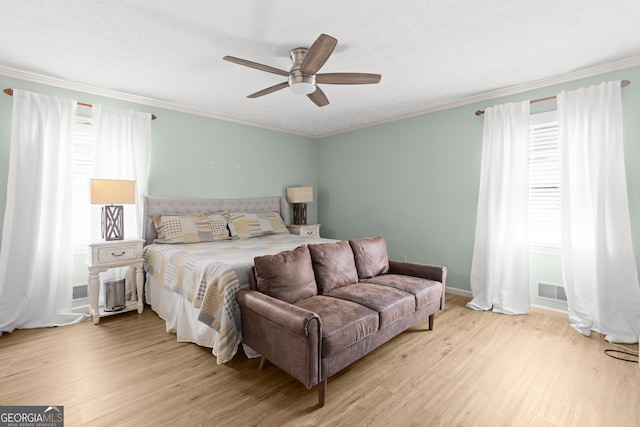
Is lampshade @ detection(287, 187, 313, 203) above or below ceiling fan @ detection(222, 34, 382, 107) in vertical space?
below

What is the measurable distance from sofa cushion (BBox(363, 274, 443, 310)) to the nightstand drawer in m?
2.62

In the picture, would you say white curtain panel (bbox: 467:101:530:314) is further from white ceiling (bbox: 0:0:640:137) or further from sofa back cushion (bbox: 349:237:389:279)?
sofa back cushion (bbox: 349:237:389:279)

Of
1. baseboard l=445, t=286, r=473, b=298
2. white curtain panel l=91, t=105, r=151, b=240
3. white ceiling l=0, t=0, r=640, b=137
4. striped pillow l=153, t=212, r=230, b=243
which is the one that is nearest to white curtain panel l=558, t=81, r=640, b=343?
white ceiling l=0, t=0, r=640, b=137

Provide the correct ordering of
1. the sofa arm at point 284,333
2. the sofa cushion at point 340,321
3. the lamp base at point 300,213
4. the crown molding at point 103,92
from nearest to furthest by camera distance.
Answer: the sofa arm at point 284,333 → the sofa cushion at point 340,321 → the crown molding at point 103,92 → the lamp base at point 300,213

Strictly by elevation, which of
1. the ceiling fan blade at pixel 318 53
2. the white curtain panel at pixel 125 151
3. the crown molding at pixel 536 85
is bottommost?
the white curtain panel at pixel 125 151

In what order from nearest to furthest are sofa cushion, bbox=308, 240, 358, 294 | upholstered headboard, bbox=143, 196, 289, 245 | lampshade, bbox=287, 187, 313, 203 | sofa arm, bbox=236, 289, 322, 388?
1. sofa arm, bbox=236, 289, 322, 388
2. sofa cushion, bbox=308, 240, 358, 294
3. upholstered headboard, bbox=143, 196, 289, 245
4. lampshade, bbox=287, 187, 313, 203

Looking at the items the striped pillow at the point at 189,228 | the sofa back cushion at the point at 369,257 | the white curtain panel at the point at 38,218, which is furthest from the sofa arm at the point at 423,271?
the white curtain panel at the point at 38,218

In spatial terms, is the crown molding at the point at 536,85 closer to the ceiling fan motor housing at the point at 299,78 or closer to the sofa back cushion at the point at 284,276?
the ceiling fan motor housing at the point at 299,78

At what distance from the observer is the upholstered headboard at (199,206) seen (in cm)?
379

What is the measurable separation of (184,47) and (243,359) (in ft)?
8.67

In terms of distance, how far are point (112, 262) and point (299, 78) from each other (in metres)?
2.75

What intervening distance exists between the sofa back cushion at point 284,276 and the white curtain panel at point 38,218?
2383 mm

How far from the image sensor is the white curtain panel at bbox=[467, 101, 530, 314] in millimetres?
3330

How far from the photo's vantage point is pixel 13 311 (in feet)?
9.52
